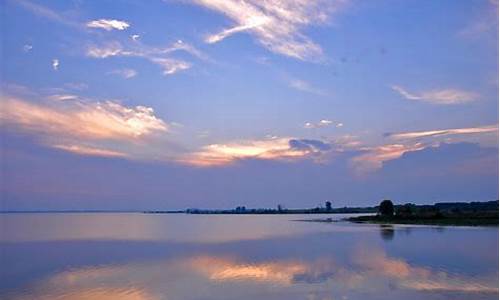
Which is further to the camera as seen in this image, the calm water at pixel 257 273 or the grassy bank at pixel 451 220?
the grassy bank at pixel 451 220

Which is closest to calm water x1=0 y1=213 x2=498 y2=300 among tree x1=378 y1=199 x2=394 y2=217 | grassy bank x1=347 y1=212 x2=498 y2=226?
grassy bank x1=347 y1=212 x2=498 y2=226

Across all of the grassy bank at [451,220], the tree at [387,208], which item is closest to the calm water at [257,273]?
the grassy bank at [451,220]

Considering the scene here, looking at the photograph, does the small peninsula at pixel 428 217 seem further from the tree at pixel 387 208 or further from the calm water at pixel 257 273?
the calm water at pixel 257 273

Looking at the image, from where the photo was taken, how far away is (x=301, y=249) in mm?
30516

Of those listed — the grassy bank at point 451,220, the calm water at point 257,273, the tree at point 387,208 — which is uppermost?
the tree at point 387,208

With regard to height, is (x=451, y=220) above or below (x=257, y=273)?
above

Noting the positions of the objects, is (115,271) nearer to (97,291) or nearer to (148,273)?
(148,273)

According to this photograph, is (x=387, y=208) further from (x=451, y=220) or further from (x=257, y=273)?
(x=257, y=273)

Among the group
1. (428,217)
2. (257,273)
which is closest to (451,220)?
(428,217)

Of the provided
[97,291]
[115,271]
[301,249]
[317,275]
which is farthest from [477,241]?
[97,291]

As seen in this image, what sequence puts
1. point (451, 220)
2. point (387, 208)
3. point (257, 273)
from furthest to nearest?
point (387, 208) → point (451, 220) → point (257, 273)

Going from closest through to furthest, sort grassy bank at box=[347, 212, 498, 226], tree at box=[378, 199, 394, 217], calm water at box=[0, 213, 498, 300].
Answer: calm water at box=[0, 213, 498, 300], grassy bank at box=[347, 212, 498, 226], tree at box=[378, 199, 394, 217]

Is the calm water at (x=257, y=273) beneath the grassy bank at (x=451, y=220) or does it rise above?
beneath

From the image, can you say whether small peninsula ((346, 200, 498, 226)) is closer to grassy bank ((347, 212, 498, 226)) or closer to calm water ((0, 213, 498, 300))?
grassy bank ((347, 212, 498, 226))
